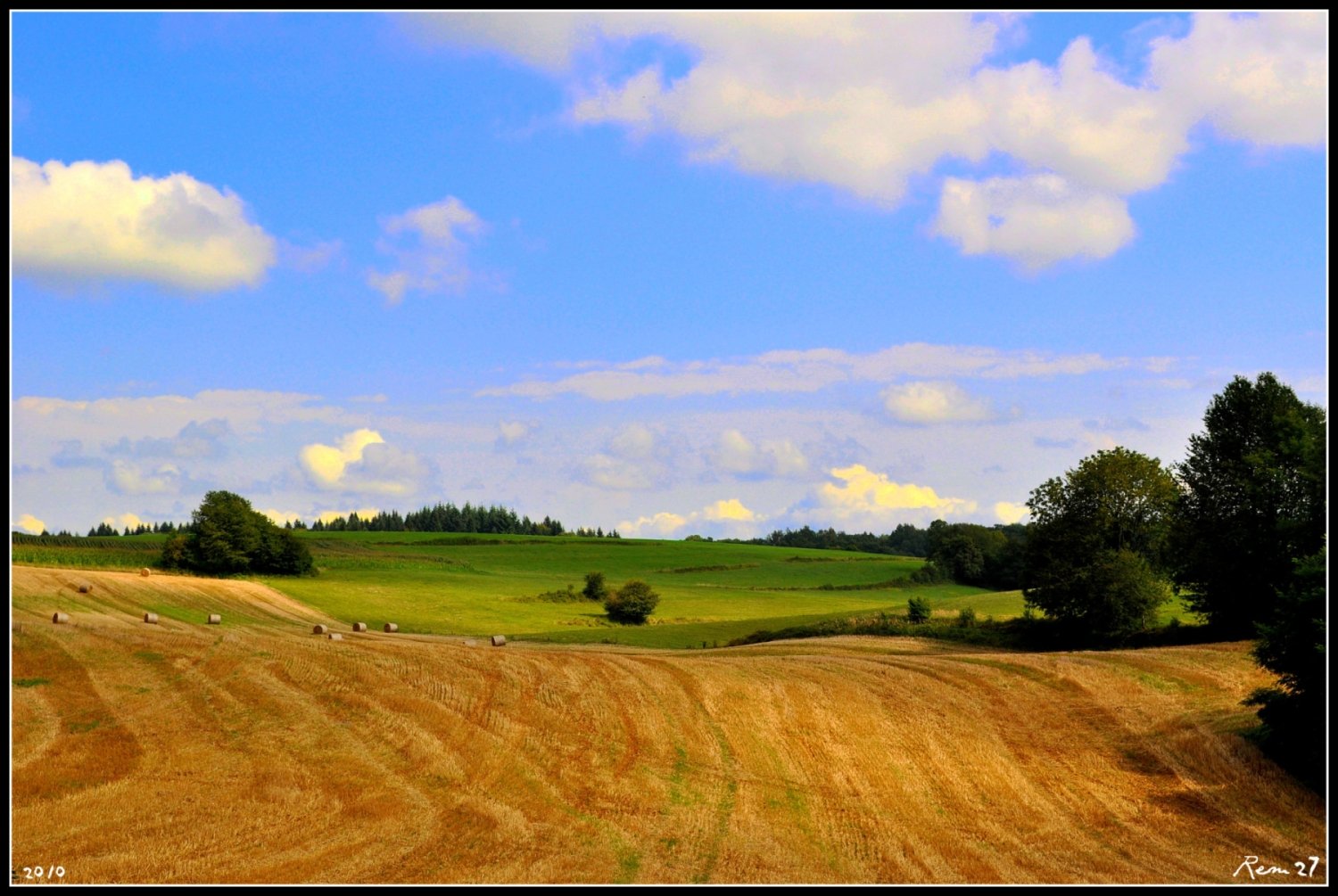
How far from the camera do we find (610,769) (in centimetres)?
2575

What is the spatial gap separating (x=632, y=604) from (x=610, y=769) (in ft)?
178

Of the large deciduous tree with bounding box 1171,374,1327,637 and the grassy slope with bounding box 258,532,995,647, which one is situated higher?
the large deciduous tree with bounding box 1171,374,1327,637

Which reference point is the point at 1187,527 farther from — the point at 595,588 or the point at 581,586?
the point at 581,586

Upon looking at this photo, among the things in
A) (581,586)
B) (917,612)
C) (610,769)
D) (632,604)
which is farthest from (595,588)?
(610,769)

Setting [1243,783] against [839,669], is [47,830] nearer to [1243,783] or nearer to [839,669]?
[839,669]

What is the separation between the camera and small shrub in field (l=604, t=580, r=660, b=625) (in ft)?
261

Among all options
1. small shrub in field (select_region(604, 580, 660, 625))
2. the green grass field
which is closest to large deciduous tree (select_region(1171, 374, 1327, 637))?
the green grass field

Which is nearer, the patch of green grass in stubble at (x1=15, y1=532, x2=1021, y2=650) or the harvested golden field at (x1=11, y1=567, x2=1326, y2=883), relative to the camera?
the harvested golden field at (x1=11, y1=567, x2=1326, y2=883)

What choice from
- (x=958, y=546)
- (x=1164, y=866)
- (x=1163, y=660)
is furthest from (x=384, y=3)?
(x=958, y=546)

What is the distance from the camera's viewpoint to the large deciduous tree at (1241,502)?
50531mm

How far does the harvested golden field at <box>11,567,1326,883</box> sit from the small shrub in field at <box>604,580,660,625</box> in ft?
134

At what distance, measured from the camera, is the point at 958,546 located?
12875cm

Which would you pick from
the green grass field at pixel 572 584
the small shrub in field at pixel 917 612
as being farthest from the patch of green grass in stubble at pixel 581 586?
the small shrub in field at pixel 917 612

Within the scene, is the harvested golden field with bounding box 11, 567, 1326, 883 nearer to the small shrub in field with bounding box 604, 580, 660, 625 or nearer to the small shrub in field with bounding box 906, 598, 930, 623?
the small shrub in field with bounding box 906, 598, 930, 623
